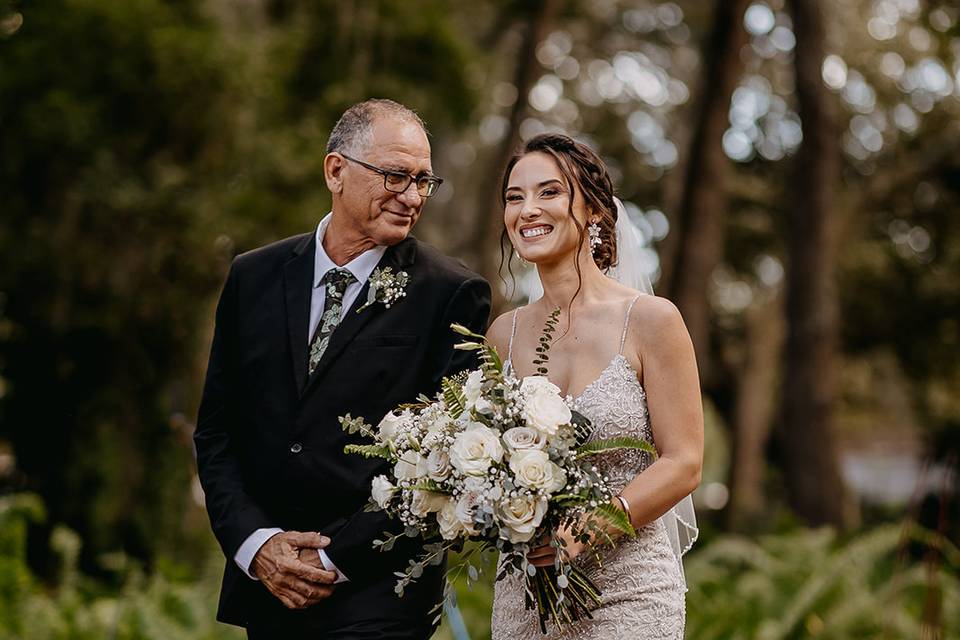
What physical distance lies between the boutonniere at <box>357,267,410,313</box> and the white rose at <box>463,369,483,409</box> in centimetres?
65

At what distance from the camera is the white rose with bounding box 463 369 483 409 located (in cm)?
311

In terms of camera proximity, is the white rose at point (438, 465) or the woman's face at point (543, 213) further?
the woman's face at point (543, 213)

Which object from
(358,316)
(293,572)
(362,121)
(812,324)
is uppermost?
(362,121)

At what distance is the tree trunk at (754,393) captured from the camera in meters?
18.4

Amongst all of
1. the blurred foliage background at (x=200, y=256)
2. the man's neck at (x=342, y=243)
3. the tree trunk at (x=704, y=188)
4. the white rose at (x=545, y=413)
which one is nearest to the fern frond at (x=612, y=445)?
the white rose at (x=545, y=413)

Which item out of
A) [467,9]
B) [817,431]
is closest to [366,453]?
[817,431]

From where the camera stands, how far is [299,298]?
3.79m

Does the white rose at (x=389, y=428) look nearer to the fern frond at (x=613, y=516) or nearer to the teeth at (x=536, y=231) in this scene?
the fern frond at (x=613, y=516)

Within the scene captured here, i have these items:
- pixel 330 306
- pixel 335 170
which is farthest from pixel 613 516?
pixel 335 170

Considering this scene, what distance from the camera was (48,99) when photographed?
10453mm

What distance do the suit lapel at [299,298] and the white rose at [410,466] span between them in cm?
62

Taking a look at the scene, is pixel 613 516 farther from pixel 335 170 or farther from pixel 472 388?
pixel 335 170

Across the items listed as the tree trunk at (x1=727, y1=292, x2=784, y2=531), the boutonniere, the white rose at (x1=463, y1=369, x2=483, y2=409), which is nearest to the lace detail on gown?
the white rose at (x1=463, y1=369, x2=483, y2=409)

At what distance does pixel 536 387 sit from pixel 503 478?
26 cm
